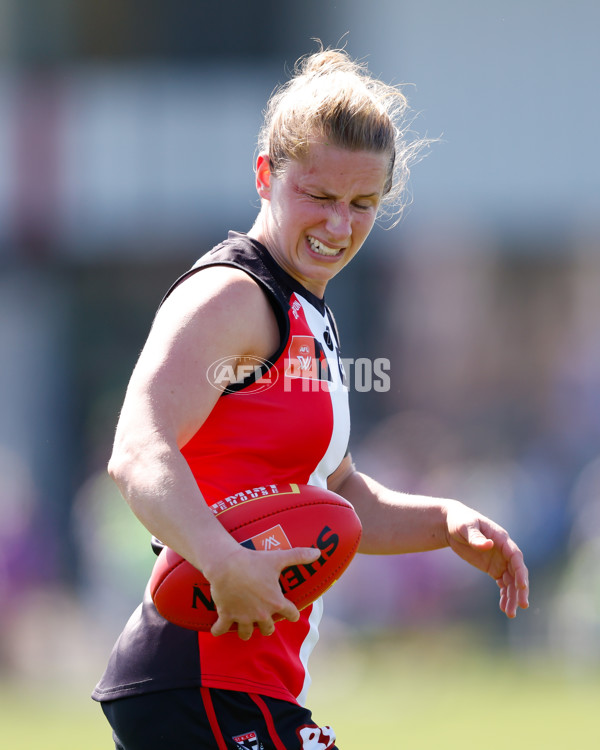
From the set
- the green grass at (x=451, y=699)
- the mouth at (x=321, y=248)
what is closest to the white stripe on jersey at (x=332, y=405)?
the mouth at (x=321, y=248)

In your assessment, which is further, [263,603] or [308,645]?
[308,645]

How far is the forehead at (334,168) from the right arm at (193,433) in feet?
0.95

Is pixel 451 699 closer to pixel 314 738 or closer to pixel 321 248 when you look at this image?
pixel 314 738

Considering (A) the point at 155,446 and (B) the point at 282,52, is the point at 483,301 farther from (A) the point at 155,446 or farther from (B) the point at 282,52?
(A) the point at 155,446

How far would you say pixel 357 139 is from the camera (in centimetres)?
237

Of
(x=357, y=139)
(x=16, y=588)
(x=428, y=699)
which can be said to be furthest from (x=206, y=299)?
(x=16, y=588)

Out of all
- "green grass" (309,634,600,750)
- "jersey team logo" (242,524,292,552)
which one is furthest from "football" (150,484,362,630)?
"green grass" (309,634,600,750)

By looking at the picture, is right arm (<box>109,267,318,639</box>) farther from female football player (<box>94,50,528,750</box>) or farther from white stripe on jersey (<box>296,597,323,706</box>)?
white stripe on jersey (<box>296,597,323,706</box>)

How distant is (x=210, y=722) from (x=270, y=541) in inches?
15.0

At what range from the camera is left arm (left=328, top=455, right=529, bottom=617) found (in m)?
2.55

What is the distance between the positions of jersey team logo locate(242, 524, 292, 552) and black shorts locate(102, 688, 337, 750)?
317mm

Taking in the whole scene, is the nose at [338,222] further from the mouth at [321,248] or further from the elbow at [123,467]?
the elbow at [123,467]

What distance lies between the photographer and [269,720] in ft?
7.20

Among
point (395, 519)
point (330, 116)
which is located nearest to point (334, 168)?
point (330, 116)
